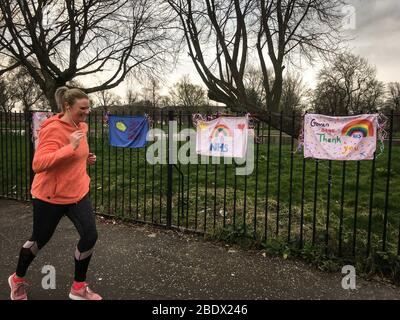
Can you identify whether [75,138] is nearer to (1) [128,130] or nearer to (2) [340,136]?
(1) [128,130]

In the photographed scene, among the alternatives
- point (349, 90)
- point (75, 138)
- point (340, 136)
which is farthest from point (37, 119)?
point (349, 90)

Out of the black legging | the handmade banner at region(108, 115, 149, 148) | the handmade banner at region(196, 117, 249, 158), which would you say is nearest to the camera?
the black legging

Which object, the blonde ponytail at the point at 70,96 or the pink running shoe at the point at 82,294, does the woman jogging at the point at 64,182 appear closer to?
the blonde ponytail at the point at 70,96

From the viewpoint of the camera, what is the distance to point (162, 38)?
496 inches

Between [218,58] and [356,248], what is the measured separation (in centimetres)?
576

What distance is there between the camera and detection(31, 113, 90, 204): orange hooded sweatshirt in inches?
105

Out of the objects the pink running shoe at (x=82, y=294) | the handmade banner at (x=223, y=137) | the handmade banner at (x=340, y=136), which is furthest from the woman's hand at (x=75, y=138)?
the handmade banner at (x=340, y=136)

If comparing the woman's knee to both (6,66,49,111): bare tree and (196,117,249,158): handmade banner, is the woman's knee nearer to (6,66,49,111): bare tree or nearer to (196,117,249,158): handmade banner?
(196,117,249,158): handmade banner

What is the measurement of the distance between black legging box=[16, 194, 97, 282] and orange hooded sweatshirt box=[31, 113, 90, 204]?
2.5 inches

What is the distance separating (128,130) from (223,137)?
1.47m

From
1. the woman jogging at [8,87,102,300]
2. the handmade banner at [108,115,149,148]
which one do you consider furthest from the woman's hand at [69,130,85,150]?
the handmade banner at [108,115,149,148]

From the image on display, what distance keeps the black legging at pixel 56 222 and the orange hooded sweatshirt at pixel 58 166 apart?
0.20ft

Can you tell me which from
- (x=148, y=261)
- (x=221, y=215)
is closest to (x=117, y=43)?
(x=221, y=215)

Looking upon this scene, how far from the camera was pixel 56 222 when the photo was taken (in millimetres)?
2918
